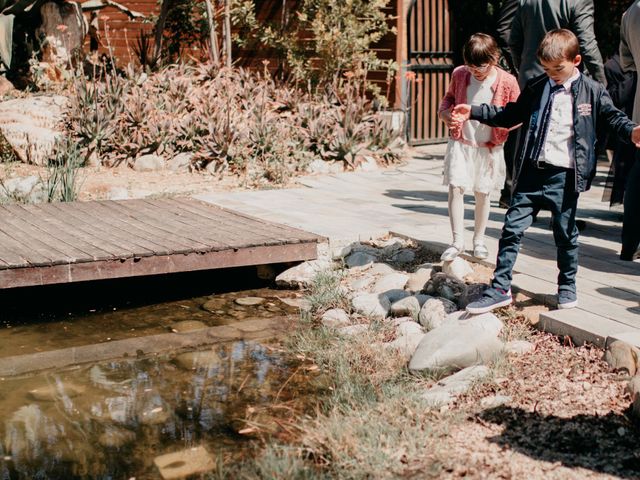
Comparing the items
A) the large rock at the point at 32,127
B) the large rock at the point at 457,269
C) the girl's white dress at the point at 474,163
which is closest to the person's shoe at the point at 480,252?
the large rock at the point at 457,269

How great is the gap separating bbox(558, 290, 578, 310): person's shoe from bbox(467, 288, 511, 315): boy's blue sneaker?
0.93 ft

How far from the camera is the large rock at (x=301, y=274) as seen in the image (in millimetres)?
6480

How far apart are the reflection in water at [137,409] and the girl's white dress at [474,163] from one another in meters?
1.57

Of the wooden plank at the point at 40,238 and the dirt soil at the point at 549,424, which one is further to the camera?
the wooden plank at the point at 40,238

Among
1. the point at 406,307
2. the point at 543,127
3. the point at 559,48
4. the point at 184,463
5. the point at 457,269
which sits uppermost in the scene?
the point at 559,48

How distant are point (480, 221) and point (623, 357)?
174 cm

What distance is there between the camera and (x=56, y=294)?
6430mm

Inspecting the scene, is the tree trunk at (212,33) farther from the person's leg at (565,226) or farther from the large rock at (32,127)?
the person's leg at (565,226)

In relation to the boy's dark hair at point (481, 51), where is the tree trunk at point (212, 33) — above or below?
above

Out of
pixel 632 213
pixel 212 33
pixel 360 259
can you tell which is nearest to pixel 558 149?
pixel 632 213

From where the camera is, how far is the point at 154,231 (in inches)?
257

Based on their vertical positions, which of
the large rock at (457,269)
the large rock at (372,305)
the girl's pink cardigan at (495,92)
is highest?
the girl's pink cardigan at (495,92)

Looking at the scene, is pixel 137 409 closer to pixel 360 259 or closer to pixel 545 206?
pixel 545 206

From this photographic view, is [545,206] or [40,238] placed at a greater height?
[545,206]
